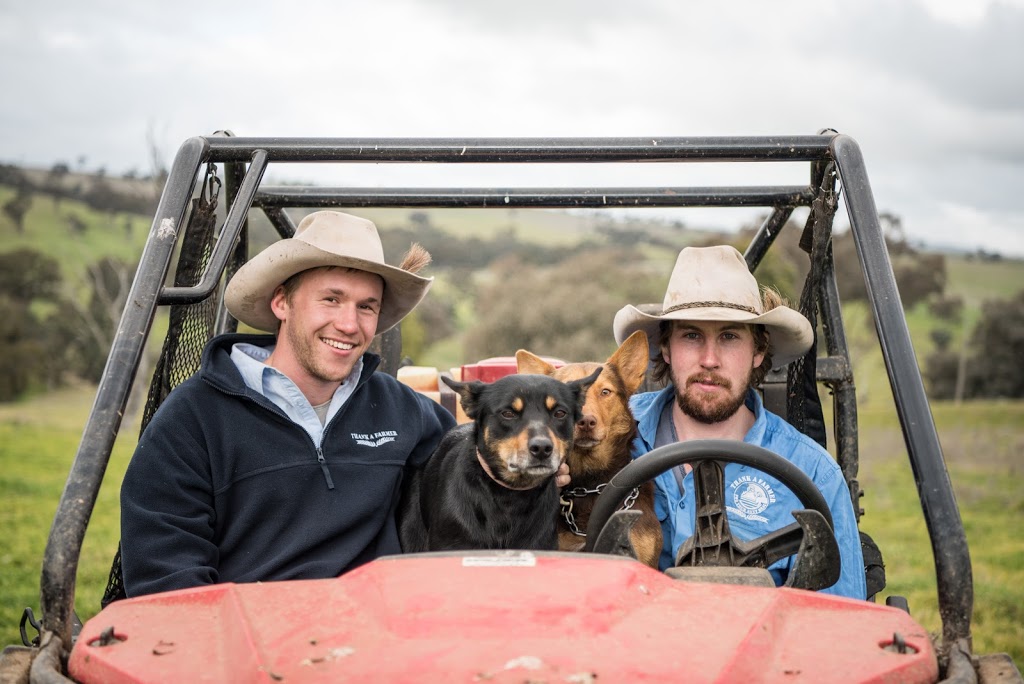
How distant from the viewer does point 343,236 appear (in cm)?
301

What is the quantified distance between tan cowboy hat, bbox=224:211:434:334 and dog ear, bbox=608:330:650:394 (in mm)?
747

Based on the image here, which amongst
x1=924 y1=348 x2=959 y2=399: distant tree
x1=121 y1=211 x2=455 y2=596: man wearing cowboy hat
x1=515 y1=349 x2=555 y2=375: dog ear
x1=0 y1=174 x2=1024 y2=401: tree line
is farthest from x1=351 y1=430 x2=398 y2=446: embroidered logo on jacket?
x1=924 y1=348 x2=959 y2=399: distant tree

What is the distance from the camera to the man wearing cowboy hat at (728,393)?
2938 millimetres

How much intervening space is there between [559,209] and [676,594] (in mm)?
2083

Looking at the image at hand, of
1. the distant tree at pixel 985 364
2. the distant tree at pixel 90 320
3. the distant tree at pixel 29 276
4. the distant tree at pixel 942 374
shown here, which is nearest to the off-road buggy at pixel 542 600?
the distant tree at pixel 90 320

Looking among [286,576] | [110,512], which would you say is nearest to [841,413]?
[286,576]

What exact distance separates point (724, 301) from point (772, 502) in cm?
70

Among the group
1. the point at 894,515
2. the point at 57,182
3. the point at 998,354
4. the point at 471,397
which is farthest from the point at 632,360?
the point at 57,182

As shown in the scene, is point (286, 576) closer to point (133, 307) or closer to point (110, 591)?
point (110, 591)

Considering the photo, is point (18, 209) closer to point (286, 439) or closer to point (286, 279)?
point (286, 279)

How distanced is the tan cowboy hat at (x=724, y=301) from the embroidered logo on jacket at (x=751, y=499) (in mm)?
541

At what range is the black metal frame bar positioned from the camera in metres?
2.10

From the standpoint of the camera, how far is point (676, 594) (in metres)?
1.96

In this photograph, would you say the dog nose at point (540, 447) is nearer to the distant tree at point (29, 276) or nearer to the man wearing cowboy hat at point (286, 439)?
the man wearing cowboy hat at point (286, 439)
